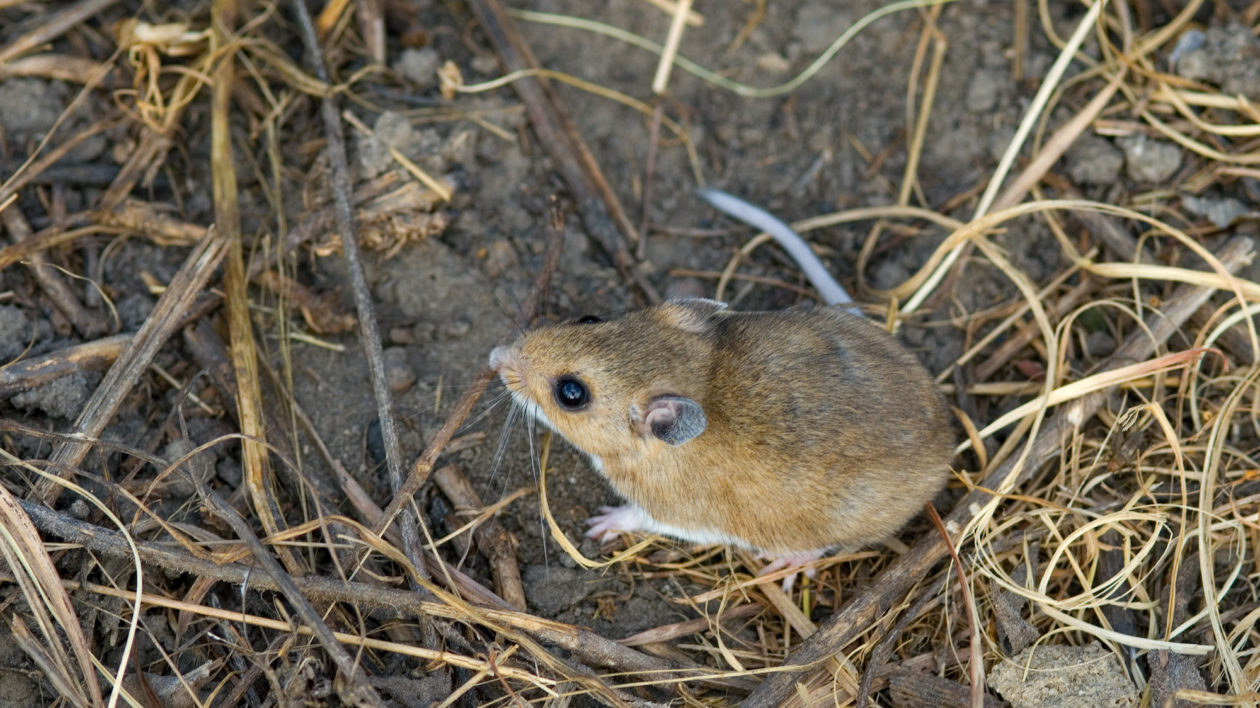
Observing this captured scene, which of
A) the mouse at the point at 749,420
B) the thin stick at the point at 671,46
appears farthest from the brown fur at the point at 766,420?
the thin stick at the point at 671,46

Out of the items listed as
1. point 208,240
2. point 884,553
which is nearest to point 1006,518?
point 884,553

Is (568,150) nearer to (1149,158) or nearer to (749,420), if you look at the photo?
(749,420)

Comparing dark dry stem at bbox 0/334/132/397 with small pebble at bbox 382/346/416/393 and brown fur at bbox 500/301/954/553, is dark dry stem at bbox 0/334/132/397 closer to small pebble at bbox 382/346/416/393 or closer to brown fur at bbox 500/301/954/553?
small pebble at bbox 382/346/416/393

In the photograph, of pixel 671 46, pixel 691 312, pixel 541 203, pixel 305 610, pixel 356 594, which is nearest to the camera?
pixel 305 610

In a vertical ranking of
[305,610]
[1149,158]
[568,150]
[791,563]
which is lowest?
[791,563]

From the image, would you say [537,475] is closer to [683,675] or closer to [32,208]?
[683,675]

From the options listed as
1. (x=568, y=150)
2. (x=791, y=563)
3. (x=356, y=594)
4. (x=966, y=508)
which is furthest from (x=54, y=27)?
(x=966, y=508)

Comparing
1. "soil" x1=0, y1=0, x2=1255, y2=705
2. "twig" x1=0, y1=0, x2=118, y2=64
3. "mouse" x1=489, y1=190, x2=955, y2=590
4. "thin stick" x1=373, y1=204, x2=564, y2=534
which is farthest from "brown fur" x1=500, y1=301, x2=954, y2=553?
"twig" x1=0, y1=0, x2=118, y2=64

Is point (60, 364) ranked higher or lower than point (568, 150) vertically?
lower
